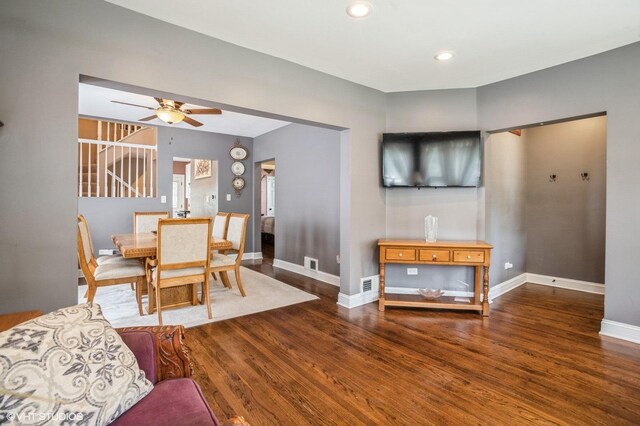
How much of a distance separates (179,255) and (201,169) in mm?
4722

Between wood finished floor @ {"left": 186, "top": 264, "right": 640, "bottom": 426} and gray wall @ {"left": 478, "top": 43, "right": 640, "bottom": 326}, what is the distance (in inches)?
17.9

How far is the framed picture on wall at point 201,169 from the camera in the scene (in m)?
6.96

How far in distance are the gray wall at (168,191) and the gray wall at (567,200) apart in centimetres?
505

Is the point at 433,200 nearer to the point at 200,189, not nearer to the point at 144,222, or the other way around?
the point at 144,222

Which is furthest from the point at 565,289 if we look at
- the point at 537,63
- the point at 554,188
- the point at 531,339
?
the point at 537,63

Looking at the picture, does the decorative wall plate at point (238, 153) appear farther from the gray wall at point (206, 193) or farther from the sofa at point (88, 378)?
the sofa at point (88, 378)

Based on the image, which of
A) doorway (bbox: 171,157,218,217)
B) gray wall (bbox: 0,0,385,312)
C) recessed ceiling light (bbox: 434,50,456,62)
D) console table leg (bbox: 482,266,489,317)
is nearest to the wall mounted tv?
recessed ceiling light (bbox: 434,50,456,62)

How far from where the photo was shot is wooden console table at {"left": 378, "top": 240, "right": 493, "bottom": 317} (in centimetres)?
340

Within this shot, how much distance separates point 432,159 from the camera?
3.72m

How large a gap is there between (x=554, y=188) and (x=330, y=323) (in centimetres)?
392

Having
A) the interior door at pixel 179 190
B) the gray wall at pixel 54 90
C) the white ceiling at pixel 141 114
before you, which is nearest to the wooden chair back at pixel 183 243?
the gray wall at pixel 54 90

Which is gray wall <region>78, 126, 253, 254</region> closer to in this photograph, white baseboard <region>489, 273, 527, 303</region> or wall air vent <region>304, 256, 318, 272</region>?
wall air vent <region>304, 256, 318, 272</region>

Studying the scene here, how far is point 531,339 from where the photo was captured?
9.30ft

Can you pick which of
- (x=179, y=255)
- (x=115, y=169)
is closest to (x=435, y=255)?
(x=179, y=255)
